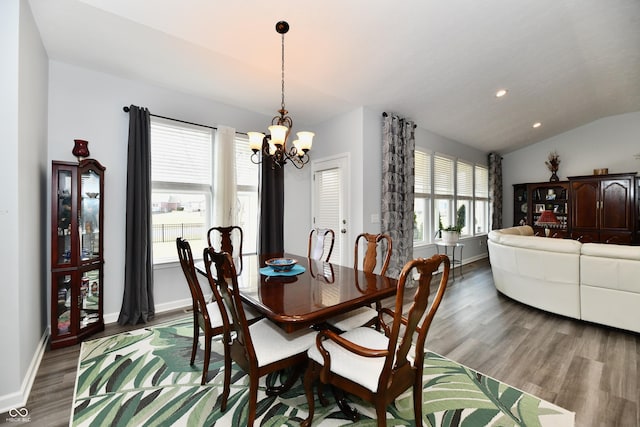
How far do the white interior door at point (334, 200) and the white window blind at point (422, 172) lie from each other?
1.69 m

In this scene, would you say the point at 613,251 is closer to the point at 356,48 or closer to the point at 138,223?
the point at 356,48

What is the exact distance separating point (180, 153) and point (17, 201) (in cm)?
182

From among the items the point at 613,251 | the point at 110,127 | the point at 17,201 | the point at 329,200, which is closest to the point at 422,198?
the point at 329,200

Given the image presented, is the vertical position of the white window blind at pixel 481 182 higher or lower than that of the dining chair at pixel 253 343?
higher

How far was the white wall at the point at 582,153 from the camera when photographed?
5992 millimetres

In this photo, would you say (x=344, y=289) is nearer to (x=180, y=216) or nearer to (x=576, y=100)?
(x=180, y=216)

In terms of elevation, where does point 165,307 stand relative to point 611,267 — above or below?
below

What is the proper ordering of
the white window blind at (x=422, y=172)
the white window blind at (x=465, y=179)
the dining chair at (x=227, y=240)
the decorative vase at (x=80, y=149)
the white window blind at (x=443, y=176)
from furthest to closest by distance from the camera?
the white window blind at (x=465, y=179) → the white window blind at (x=443, y=176) → the white window blind at (x=422, y=172) → the dining chair at (x=227, y=240) → the decorative vase at (x=80, y=149)

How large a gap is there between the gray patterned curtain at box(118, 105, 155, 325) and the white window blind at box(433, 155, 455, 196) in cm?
496

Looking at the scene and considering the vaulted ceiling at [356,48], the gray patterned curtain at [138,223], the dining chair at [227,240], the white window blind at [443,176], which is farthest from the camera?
the white window blind at [443,176]

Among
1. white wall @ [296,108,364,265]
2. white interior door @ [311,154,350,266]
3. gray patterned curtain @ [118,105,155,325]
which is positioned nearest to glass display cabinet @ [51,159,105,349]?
gray patterned curtain @ [118,105,155,325]

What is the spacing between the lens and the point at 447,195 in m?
5.89

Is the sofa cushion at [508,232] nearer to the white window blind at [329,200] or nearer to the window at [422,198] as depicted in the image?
the window at [422,198]

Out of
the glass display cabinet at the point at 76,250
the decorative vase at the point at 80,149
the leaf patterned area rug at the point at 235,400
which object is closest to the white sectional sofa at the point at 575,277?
the leaf patterned area rug at the point at 235,400
